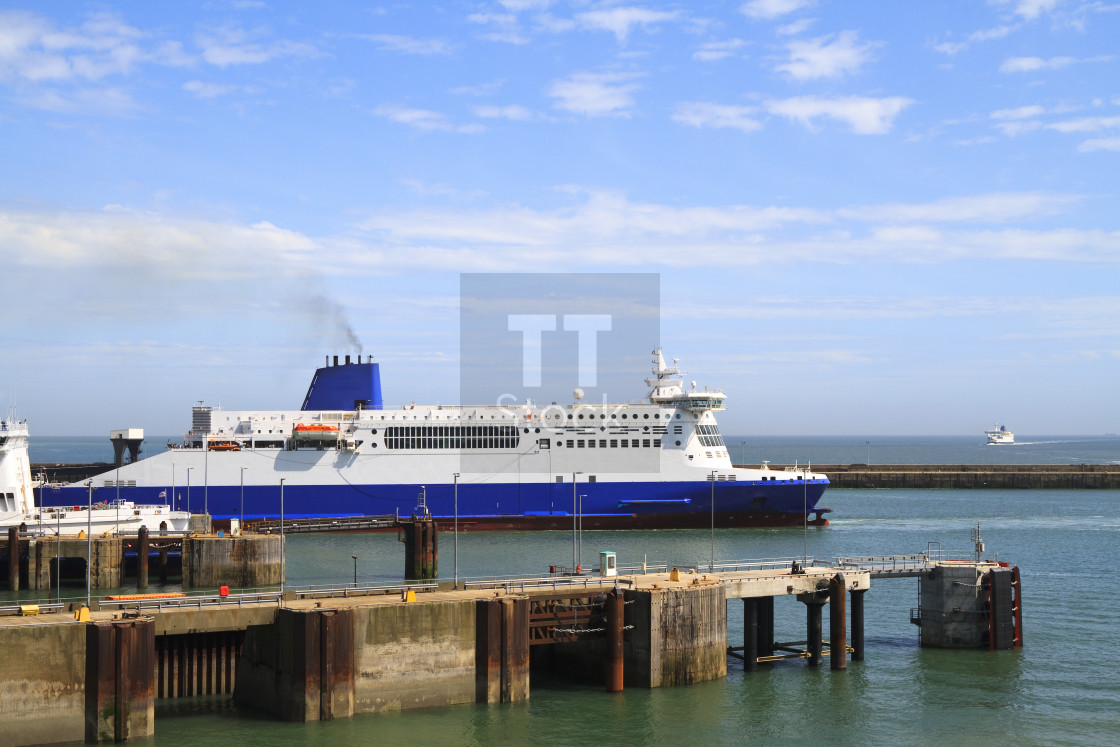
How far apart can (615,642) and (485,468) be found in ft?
101

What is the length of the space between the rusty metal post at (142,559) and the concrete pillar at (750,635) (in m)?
20.9

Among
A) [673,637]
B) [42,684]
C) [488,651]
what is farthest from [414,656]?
[42,684]

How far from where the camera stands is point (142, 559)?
35.0 m

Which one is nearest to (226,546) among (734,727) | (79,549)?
(79,549)

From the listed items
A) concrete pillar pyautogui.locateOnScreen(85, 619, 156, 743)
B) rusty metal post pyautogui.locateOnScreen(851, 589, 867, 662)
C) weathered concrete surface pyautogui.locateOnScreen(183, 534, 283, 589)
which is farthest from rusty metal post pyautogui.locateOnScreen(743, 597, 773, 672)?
weathered concrete surface pyautogui.locateOnScreen(183, 534, 283, 589)

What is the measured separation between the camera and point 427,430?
2037 inches

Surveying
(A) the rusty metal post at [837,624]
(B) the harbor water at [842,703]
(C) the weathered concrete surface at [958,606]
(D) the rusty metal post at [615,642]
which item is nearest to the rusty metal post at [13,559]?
(B) the harbor water at [842,703]

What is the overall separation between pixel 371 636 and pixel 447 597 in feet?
6.85

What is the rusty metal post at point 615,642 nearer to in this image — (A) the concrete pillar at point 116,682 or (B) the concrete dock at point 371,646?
(B) the concrete dock at point 371,646

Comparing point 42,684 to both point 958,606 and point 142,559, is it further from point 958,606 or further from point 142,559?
point 958,606

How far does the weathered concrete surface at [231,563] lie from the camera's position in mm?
34656

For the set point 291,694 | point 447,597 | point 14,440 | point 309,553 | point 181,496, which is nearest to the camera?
point 291,694

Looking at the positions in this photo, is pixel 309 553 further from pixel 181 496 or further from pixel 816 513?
pixel 816 513

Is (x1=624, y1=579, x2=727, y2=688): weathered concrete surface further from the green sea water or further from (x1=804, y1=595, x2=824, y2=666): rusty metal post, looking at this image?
(x1=804, y1=595, x2=824, y2=666): rusty metal post
